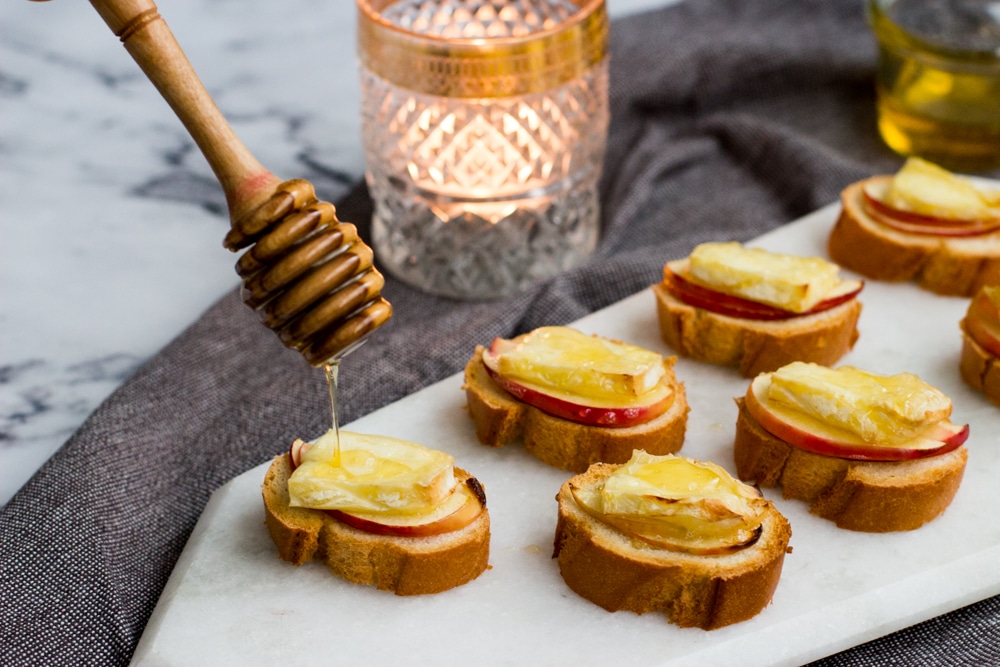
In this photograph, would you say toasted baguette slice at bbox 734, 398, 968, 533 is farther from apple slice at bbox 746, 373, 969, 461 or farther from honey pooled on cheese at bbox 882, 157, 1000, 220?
honey pooled on cheese at bbox 882, 157, 1000, 220

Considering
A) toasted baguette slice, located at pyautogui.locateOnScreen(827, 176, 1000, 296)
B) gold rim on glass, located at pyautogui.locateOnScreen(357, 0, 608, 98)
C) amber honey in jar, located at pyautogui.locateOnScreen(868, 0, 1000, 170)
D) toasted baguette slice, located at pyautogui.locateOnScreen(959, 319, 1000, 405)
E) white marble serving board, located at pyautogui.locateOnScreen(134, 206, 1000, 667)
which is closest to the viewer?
white marble serving board, located at pyautogui.locateOnScreen(134, 206, 1000, 667)

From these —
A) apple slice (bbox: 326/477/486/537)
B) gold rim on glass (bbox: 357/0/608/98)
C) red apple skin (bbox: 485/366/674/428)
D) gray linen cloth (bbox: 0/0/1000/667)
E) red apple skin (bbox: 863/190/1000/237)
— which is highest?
gold rim on glass (bbox: 357/0/608/98)

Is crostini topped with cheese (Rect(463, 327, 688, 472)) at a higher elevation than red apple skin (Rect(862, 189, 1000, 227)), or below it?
below

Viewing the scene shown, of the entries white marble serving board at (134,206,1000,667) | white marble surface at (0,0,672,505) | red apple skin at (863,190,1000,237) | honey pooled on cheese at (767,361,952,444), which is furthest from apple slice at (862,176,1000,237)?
white marble surface at (0,0,672,505)

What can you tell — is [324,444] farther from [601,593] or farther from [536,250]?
[536,250]

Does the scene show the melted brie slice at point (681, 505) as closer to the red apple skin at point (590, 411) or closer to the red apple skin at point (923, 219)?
the red apple skin at point (590, 411)
